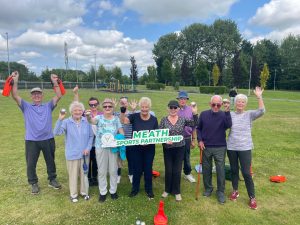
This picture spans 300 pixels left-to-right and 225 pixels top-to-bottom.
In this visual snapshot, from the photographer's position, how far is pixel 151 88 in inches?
2386

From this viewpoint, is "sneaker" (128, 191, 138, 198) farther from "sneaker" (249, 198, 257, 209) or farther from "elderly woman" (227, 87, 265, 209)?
"sneaker" (249, 198, 257, 209)

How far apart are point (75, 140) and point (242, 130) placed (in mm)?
3353

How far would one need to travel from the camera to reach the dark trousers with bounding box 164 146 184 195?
5434 millimetres

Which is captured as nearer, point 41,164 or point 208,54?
point 41,164

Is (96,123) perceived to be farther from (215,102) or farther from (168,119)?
(215,102)

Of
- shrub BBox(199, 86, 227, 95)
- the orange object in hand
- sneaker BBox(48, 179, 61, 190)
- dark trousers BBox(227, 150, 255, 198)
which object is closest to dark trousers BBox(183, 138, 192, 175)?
dark trousers BBox(227, 150, 255, 198)

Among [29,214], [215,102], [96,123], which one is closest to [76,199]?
[29,214]

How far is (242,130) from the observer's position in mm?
5301

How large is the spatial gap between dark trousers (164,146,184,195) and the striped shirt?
107 cm

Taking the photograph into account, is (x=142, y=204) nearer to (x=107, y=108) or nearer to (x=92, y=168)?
(x=92, y=168)

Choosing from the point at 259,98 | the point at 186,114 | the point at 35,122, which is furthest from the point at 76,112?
the point at 259,98

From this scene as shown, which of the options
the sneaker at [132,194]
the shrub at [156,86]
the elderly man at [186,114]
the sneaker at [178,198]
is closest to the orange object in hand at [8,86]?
the sneaker at [132,194]

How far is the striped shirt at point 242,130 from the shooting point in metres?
5.26

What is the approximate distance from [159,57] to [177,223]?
275 feet
